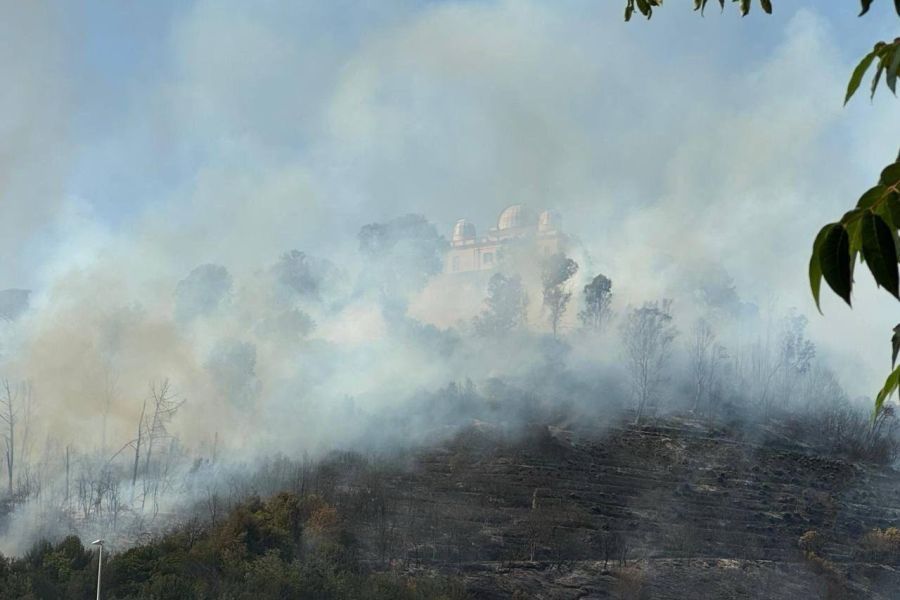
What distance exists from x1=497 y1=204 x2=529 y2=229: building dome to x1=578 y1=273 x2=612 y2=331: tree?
9592mm

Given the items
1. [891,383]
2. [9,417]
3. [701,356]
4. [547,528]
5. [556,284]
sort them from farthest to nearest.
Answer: [556,284]
[701,356]
[9,417]
[547,528]
[891,383]

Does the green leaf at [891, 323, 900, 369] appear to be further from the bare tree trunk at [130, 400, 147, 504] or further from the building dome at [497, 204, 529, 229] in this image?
the building dome at [497, 204, 529, 229]

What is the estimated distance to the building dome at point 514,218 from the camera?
230 feet

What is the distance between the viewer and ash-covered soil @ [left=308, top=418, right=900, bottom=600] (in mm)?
36125

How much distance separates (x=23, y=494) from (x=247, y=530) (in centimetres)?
1152

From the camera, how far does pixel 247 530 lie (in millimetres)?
32656

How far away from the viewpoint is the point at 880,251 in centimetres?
141

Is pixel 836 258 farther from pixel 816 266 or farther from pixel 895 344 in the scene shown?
pixel 895 344

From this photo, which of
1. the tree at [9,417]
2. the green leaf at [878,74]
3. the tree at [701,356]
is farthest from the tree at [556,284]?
the green leaf at [878,74]

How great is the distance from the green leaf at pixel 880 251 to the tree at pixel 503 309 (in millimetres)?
56479

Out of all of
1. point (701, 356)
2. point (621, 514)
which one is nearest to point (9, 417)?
point (621, 514)

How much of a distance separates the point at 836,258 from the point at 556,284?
6030 centimetres

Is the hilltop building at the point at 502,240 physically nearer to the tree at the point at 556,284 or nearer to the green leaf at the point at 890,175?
the tree at the point at 556,284

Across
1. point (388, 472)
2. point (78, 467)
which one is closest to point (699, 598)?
point (388, 472)
